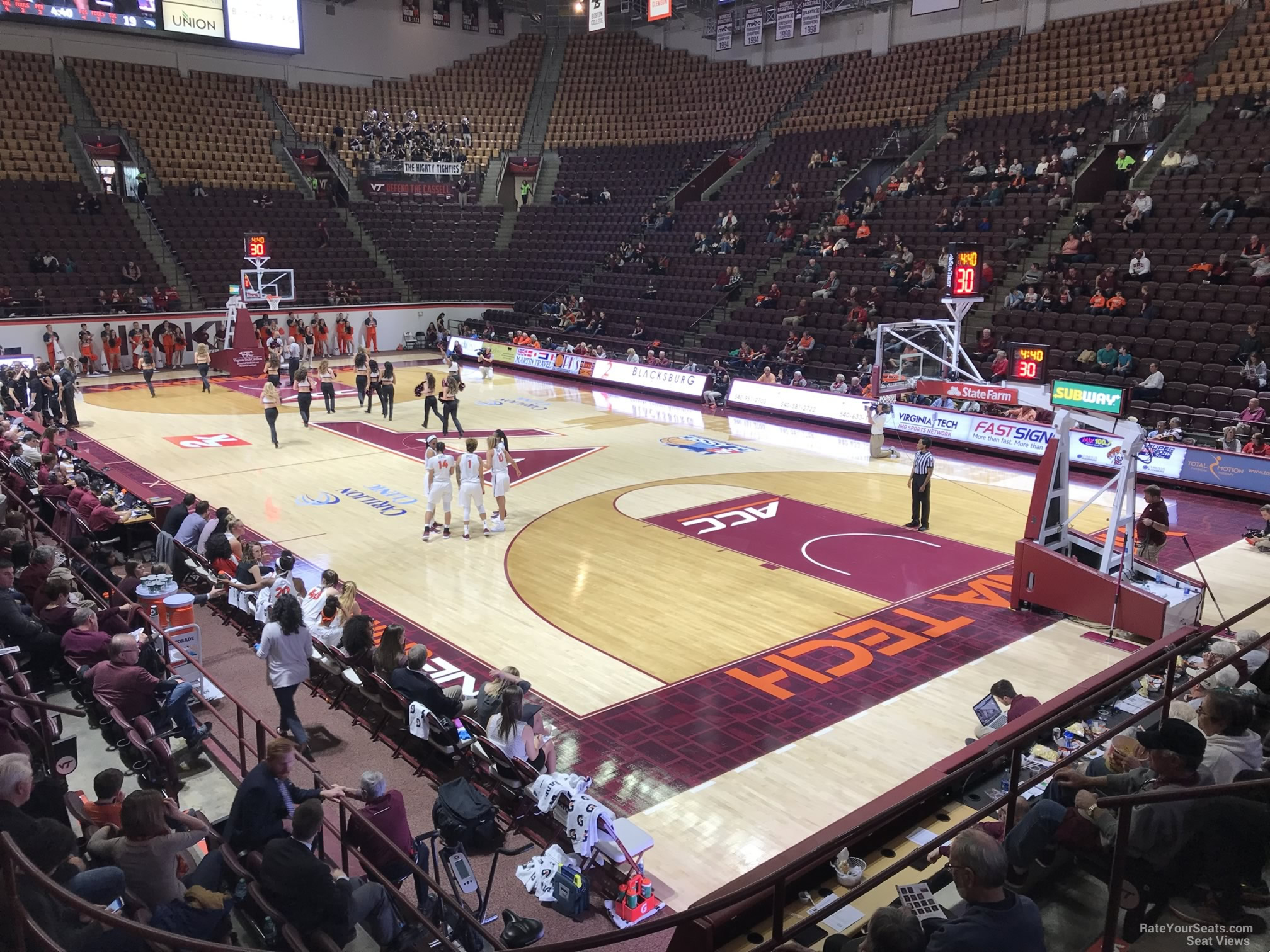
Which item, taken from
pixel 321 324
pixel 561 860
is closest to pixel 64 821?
pixel 561 860

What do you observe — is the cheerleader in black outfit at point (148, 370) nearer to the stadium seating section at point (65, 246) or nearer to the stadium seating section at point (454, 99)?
the stadium seating section at point (65, 246)

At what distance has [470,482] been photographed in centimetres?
1516

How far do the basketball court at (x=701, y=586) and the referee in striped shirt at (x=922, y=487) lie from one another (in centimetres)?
26

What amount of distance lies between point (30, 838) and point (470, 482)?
10603 millimetres

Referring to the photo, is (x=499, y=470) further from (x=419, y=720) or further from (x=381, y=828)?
(x=381, y=828)

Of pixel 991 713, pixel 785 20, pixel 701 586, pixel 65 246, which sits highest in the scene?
pixel 785 20

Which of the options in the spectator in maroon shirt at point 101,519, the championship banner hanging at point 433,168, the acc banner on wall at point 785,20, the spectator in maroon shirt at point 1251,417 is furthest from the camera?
the championship banner hanging at point 433,168

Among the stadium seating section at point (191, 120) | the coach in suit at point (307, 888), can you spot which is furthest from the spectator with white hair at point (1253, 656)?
the stadium seating section at point (191, 120)

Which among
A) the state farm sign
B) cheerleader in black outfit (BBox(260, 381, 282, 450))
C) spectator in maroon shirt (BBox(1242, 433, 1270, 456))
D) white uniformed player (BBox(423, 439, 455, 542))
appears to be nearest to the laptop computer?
the state farm sign

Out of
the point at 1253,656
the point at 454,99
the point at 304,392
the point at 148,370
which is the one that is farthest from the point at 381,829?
the point at 454,99

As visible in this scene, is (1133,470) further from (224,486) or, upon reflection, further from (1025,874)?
(224,486)

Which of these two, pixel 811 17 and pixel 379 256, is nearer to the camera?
pixel 811 17

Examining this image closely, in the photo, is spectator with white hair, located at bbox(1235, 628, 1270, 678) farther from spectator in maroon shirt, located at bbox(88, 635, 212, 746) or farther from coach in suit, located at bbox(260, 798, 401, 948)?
spectator in maroon shirt, located at bbox(88, 635, 212, 746)

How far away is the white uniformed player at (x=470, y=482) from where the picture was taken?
588 inches
